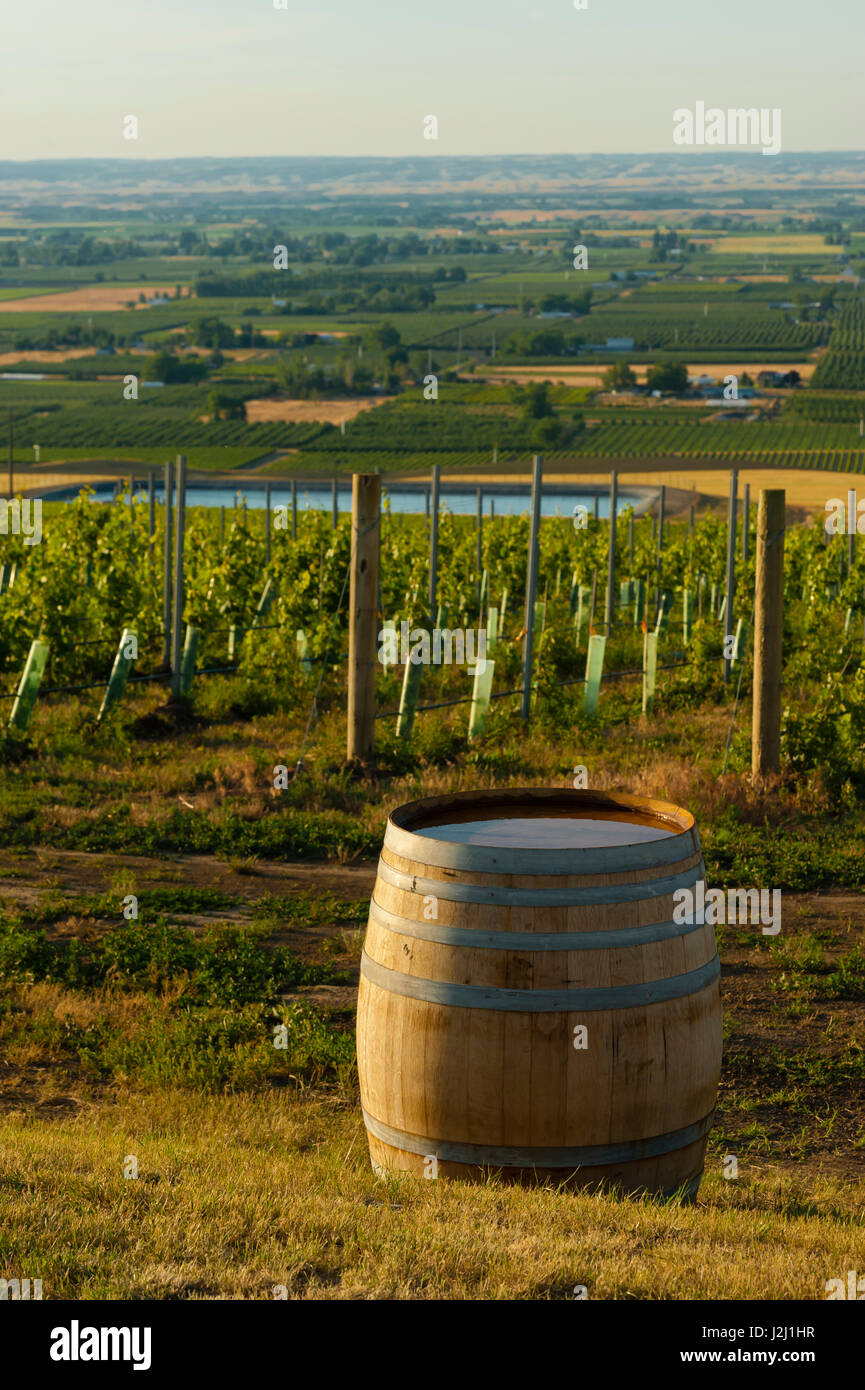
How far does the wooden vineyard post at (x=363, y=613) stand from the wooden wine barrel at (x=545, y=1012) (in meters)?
6.35

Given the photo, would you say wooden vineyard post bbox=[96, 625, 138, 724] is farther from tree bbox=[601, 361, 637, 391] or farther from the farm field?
tree bbox=[601, 361, 637, 391]

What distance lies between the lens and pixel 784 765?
417 inches

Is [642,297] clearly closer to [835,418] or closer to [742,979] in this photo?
[835,418]

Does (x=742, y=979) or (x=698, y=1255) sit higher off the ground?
(x=698, y=1255)

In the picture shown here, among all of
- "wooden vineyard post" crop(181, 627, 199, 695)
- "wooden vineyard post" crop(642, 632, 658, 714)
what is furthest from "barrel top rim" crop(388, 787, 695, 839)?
"wooden vineyard post" crop(181, 627, 199, 695)

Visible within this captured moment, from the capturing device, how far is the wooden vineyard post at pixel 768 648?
10367 mm

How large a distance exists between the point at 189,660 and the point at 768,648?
18.1ft

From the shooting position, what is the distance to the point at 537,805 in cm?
500

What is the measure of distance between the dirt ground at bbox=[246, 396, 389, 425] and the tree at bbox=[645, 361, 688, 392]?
1992 cm

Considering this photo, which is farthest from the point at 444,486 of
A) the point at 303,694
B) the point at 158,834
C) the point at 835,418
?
the point at 158,834

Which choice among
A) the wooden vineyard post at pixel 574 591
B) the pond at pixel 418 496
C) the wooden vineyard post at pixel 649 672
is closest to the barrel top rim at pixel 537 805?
the wooden vineyard post at pixel 649 672

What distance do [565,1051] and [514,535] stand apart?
18018 millimetres

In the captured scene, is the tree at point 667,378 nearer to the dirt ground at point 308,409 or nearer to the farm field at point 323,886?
the dirt ground at point 308,409
